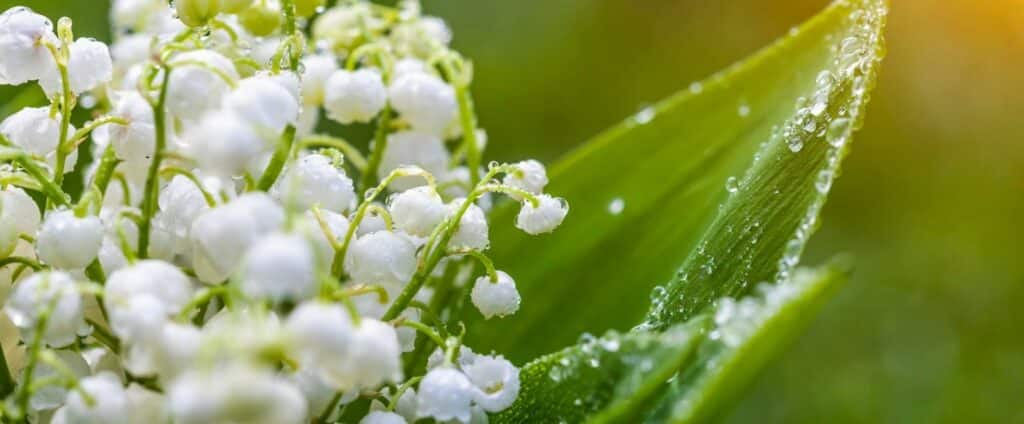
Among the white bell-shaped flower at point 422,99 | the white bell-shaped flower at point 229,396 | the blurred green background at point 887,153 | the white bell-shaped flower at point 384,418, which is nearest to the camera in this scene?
the white bell-shaped flower at point 229,396

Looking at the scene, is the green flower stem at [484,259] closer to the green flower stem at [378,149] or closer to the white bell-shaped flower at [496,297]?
the white bell-shaped flower at [496,297]

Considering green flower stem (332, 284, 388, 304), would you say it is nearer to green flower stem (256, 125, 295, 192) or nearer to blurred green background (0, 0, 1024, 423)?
green flower stem (256, 125, 295, 192)

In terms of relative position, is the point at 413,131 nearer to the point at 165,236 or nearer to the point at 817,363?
the point at 165,236

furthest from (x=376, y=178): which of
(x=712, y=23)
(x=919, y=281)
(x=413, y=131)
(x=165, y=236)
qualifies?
(x=919, y=281)

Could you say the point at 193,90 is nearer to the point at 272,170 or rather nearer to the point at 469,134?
the point at 272,170

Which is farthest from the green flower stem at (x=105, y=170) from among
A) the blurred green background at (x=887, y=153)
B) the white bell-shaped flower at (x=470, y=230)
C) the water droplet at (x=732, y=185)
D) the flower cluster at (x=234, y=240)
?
the blurred green background at (x=887, y=153)

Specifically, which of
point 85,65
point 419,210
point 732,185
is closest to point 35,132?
point 85,65
